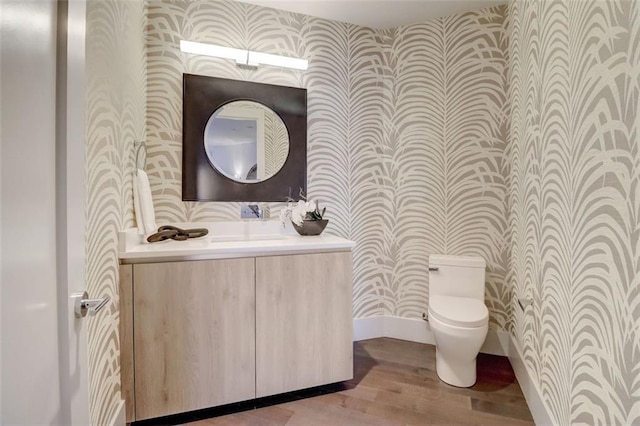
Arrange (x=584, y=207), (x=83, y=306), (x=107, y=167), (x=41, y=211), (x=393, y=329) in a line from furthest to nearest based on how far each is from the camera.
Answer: (x=393, y=329) → (x=107, y=167) → (x=584, y=207) → (x=83, y=306) → (x=41, y=211)

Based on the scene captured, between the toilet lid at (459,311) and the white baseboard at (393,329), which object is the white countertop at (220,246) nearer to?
the toilet lid at (459,311)

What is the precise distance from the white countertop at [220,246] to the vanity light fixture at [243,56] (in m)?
1.13

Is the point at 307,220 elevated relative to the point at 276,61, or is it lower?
lower

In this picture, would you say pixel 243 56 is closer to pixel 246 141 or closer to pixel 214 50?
pixel 214 50

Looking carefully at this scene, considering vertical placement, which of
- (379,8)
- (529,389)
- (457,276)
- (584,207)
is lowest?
(529,389)

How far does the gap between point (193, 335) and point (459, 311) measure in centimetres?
153

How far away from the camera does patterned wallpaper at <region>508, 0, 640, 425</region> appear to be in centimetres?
83

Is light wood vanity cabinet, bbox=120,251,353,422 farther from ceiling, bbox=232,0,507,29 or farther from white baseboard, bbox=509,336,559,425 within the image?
ceiling, bbox=232,0,507,29

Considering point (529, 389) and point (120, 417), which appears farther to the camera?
point (529, 389)

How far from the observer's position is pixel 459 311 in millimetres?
1902

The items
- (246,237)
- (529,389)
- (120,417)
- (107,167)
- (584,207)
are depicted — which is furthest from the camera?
(246,237)

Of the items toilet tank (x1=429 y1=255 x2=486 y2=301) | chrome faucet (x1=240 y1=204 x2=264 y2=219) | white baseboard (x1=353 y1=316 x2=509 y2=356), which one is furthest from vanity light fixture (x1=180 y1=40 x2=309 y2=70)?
→ white baseboard (x1=353 y1=316 x2=509 y2=356)

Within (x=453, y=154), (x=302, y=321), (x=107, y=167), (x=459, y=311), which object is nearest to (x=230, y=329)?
(x=302, y=321)

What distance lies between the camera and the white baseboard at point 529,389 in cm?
145
